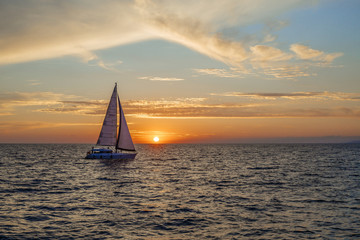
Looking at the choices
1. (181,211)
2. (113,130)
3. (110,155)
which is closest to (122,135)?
(113,130)

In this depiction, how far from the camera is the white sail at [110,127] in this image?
80.1m

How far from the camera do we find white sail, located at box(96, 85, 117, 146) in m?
80.1

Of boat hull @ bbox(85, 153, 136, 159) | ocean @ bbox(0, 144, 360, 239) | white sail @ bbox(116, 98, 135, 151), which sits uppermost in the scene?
white sail @ bbox(116, 98, 135, 151)

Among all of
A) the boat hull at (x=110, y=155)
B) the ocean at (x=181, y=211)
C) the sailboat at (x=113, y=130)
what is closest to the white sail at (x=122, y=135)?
the sailboat at (x=113, y=130)

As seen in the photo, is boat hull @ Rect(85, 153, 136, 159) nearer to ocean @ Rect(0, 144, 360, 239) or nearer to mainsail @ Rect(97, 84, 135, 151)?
mainsail @ Rect(97, 84, 135, 151)

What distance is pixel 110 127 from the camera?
8019 centimetres

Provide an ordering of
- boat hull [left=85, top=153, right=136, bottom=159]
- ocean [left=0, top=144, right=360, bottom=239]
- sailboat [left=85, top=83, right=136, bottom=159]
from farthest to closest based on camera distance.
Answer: sailboat [left=85, top=83, right=136, bottom=159] → boat hull [left=85, top=153, right=136, bottom=159] → ocean [left=0, top=144, right=360, bottom=239]

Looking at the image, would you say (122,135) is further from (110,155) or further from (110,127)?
(110,155)

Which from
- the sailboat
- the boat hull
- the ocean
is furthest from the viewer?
the sailboat

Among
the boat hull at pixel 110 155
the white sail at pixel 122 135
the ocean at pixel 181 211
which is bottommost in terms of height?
the ocean at pixel 181 211

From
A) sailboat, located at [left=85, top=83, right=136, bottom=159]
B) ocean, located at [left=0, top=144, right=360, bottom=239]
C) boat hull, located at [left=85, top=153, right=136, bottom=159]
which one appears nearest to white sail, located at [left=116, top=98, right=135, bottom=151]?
sailboat, located at [left=85, top=83, right=136, bottom=159]

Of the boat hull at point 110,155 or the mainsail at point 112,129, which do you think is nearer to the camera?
the boat hull at point 110,155

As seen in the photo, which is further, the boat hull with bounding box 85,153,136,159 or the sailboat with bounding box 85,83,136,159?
the sailboat with bounding box 85,83,136,159

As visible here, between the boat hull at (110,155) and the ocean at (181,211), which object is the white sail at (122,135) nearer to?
the boat hull at (110,155)
